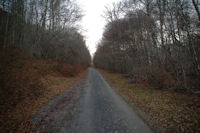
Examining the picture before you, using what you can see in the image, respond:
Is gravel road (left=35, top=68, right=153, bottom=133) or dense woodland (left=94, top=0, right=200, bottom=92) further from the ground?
dense woodland (left=94, top=0, right=200, bottom=92)

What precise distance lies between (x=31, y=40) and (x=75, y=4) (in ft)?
31.7

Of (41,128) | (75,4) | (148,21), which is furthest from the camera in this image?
(75,4)

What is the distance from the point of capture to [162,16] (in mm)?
7844

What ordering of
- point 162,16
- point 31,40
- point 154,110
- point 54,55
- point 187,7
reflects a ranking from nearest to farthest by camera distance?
point 154,110 → point 187,7 → point 162,16 → point 31,40 → point 54,55

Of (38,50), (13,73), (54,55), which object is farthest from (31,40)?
(13,73)

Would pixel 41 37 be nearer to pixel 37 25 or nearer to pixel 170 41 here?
pixel 37 25

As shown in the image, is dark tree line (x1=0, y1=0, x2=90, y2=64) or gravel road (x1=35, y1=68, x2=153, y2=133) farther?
dark tree line (x1=0, y1=0, x2=90, y2=64)

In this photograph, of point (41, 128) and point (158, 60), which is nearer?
point (41, 128)

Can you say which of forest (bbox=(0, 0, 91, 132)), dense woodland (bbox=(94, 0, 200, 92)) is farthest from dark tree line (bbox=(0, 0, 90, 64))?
dense woodland (bbox=(94, 0, 200, 92))

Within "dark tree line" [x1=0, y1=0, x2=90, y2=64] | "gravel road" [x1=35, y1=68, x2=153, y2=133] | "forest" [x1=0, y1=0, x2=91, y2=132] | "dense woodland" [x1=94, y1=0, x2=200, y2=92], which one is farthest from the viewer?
"dark tree line" [x1=0, y1=0, x2=90, y2=64]

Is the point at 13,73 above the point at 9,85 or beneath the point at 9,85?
above

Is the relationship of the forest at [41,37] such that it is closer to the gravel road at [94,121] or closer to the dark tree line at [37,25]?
the dark tree line at [37,25]

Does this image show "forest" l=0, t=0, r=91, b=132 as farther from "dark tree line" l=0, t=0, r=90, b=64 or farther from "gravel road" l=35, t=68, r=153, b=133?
"gravel road" l=35, t=68, r=153, b=133

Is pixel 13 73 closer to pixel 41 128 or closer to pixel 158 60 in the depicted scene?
pixel 41 128
